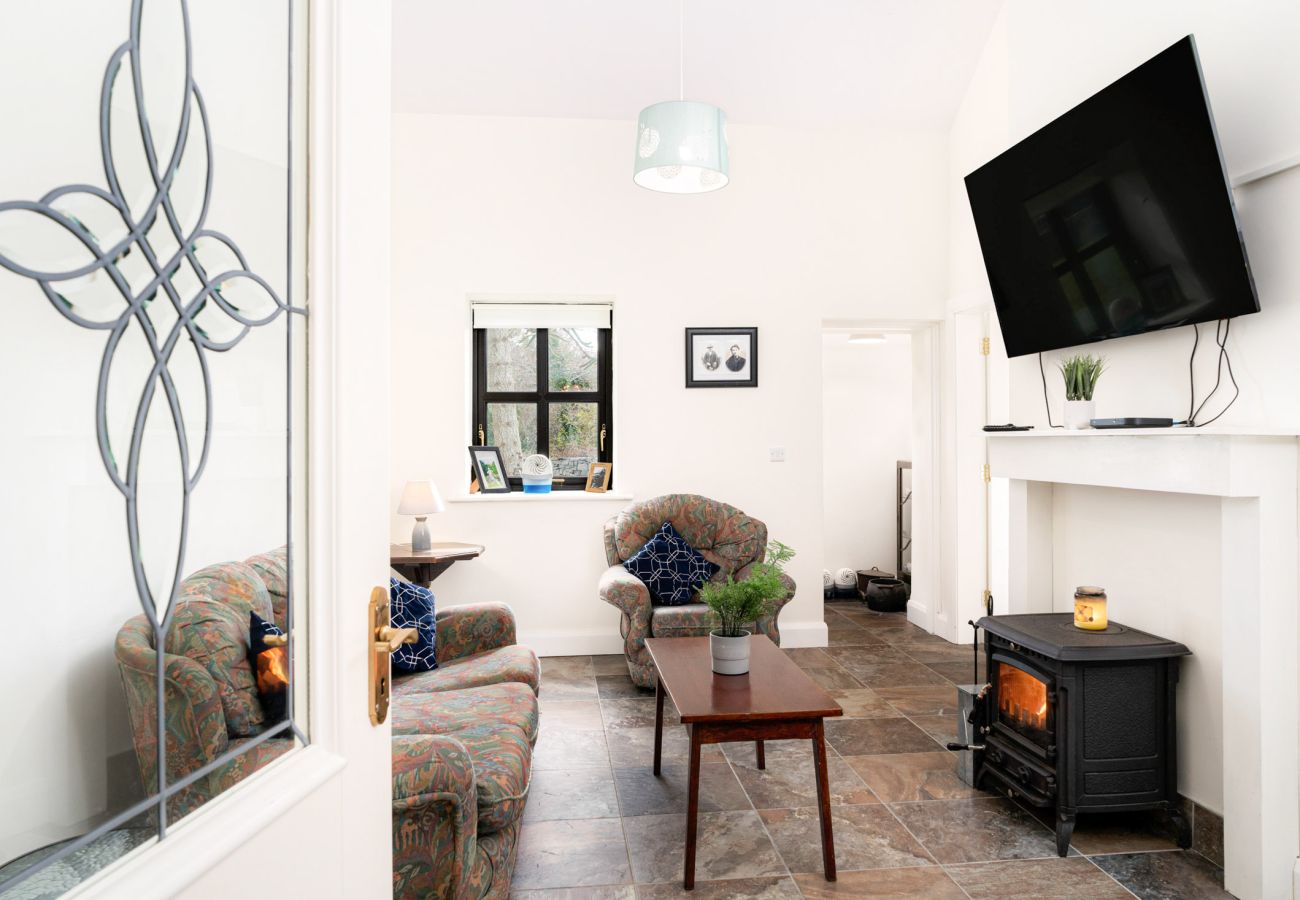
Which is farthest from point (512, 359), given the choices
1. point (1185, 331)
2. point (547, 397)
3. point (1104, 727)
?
point (1104, 727)

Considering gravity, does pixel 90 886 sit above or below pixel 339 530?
below

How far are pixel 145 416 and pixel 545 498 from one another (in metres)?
4.46

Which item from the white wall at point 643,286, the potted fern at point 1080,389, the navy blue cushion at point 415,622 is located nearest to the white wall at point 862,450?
the white wall at point 643,286

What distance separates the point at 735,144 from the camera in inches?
203

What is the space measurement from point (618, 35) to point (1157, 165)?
9.91ft

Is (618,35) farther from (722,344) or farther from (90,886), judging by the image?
(90,886)

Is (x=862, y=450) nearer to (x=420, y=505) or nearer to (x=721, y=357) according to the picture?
(x=721, y=357)

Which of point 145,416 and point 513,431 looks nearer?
point 145,416

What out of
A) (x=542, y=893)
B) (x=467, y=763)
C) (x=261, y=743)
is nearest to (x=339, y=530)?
(x=261, y=743)

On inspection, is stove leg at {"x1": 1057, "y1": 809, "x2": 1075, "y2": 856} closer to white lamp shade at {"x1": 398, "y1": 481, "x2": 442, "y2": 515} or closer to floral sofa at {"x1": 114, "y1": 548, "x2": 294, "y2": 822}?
floral sofa at {"x1": 114, "y1": 548, "x2": 294, "y2": 822}

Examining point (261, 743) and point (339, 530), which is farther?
point (339, 530)

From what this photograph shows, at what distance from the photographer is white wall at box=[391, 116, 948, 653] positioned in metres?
5.00

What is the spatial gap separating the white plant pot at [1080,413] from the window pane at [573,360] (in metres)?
3.15

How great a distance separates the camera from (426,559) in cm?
434
